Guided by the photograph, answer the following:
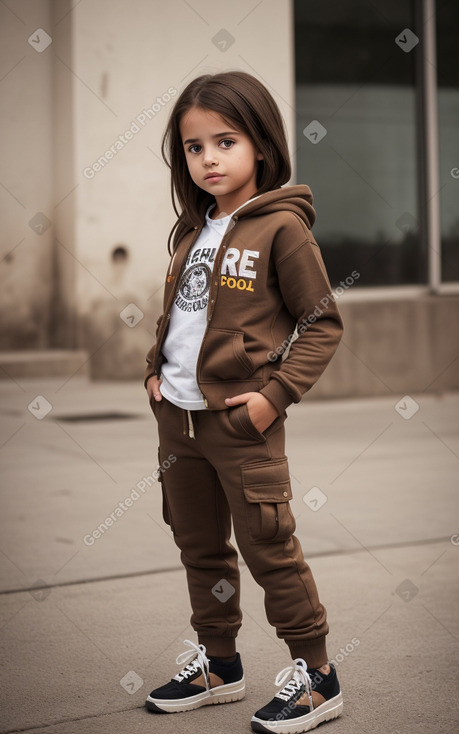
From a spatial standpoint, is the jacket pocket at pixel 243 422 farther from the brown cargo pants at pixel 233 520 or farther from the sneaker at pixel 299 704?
the sneaker at pixel 299 704

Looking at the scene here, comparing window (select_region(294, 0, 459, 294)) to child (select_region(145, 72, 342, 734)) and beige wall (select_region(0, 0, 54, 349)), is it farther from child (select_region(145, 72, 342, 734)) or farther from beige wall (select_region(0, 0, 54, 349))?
child (select_region(145, 72, 342, 734))

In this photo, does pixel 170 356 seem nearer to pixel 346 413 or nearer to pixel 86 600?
pixel 86 600

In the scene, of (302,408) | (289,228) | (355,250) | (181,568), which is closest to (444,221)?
(355,250)

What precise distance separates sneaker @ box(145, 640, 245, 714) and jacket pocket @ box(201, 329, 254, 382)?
76 cm

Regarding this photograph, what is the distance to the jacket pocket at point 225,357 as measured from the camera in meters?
2.39

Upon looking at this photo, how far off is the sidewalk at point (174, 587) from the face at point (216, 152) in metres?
1.38

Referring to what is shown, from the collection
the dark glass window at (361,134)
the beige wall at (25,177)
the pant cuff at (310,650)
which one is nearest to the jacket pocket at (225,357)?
the pant cuff at (310,650)

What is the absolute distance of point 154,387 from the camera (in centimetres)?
260

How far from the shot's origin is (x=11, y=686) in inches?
107

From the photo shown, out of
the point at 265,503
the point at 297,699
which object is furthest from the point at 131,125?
the point at 297,699

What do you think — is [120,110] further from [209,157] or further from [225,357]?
[225,357]

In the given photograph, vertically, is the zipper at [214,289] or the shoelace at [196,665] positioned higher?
the zipper at [214,289]

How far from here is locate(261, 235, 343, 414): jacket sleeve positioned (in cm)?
239

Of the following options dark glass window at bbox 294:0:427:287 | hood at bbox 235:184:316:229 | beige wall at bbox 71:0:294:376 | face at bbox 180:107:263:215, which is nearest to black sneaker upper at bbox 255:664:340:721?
hood at bbox 235:184:316:229
